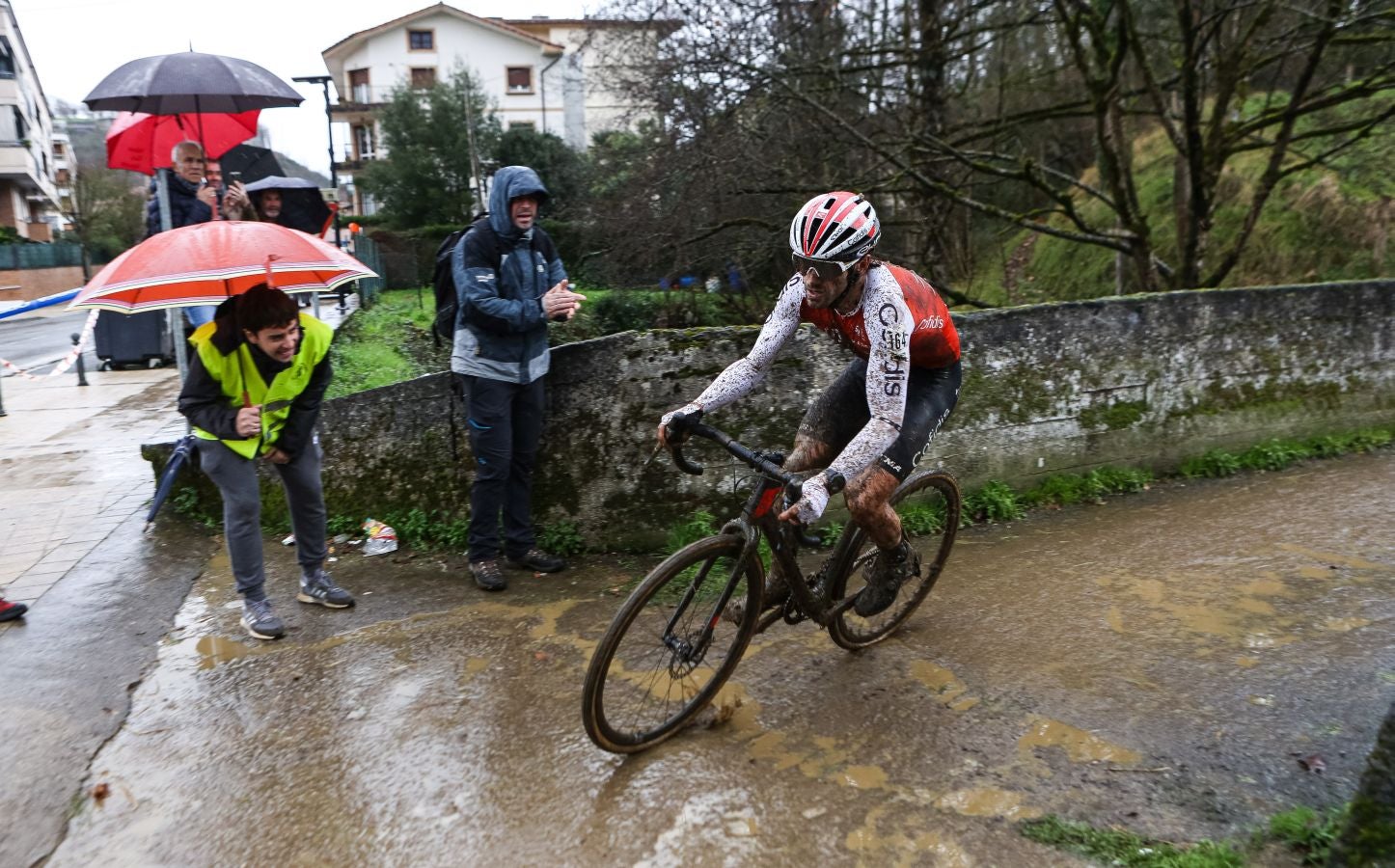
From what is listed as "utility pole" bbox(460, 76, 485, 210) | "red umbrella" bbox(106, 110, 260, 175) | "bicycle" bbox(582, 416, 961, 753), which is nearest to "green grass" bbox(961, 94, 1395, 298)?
"red umbrella" bbox(106, 110, 260, 175)

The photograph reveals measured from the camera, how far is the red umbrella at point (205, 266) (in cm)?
396

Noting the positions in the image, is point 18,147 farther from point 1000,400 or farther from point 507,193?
point 1000,400

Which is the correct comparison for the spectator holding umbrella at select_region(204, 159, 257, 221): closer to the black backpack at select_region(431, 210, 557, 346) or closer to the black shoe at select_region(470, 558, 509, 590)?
the black backpack at select_region(431, 210, 557, 346)

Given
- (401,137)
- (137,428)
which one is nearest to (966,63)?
(137,428)

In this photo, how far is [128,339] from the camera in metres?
11.6

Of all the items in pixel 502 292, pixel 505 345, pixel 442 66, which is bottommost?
pixel 505 345

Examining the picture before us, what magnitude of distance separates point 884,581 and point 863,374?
0.88 m

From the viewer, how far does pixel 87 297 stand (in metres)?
3.92

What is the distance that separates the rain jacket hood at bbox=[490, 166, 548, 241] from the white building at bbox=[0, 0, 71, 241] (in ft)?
Result: 174

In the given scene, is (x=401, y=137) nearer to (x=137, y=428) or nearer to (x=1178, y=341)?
(x=137, y=428)

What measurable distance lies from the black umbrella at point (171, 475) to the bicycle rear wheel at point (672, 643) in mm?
3435

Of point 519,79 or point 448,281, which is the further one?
point 519,79

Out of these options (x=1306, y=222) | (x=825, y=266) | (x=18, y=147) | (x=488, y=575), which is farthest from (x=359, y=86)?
(x=825, y=266)

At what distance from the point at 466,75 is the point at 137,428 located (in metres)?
38.9
